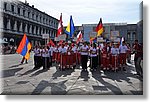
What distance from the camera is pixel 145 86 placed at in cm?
612

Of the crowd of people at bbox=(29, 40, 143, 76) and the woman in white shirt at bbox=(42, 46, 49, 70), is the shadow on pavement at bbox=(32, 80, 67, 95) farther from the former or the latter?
the woman in white shirt at bbox=(42, 46, 49, 70)

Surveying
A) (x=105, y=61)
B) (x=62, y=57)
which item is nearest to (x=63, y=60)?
(x=62, y=57)

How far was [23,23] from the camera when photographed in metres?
41.0

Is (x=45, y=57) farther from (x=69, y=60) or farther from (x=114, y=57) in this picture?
(x=114, y=57)

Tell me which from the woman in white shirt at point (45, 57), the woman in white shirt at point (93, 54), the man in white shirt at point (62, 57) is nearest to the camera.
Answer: the woman in white shirt at point (93, 54)

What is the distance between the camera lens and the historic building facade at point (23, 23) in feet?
118

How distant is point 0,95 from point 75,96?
2.02 metres

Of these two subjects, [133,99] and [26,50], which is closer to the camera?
[133,99]

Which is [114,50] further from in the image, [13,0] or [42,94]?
[13,0]

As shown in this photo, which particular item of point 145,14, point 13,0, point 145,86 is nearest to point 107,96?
point 145,86

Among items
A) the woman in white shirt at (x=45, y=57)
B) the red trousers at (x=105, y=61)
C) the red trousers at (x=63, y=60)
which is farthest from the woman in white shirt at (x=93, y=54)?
the woman in white shirt at (x=45, y=57)

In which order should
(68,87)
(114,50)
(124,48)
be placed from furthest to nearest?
(124,48), (114,50), (68,87)

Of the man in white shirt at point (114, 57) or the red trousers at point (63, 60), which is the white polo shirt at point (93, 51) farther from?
the red trousers at point (63, 60)

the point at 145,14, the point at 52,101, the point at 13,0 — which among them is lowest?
the point at 52,101
